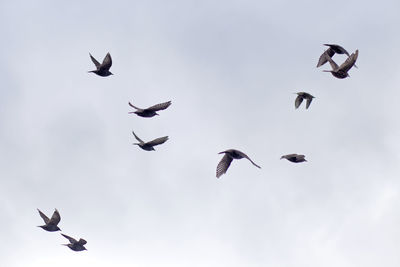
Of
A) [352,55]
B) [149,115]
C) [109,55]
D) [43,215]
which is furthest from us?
[43,215]

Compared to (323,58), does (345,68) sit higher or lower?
lower

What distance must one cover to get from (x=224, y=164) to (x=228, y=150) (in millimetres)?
1304

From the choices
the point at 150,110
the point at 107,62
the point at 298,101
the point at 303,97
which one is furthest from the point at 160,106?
the point at 303,97

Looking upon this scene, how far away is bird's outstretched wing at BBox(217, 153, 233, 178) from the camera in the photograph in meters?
41.4

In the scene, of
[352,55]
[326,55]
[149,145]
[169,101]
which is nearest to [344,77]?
[352,55]

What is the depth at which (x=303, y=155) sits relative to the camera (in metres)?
45.5

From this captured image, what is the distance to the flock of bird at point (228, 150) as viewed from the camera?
39562 millimetres

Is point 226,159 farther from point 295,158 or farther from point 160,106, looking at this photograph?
point 295,158

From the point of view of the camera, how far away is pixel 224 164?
4156 centimetres

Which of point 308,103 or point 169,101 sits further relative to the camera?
point 308,103

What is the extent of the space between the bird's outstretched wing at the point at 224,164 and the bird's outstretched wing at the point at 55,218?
47.6 feet

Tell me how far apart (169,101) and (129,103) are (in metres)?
2.92

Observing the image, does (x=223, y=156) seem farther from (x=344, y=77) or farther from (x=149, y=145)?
(x=344, y=77)

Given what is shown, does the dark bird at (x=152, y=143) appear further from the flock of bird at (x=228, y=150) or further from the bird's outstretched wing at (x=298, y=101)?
the bird's outstretched wing at (x=298, y=101)
